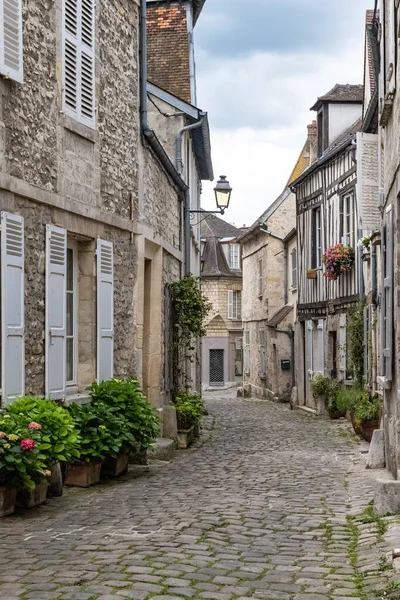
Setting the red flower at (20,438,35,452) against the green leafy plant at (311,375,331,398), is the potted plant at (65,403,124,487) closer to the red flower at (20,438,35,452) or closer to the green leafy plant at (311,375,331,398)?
the red flower at (20,438,35,452)

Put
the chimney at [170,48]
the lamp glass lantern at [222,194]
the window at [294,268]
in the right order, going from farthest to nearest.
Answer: the window at [294,268] < the chimney at [170,48] < the lamp glass lantern at [222,194]

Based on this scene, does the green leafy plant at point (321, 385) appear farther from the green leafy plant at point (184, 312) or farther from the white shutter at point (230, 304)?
the white shutter at point (230, 304)

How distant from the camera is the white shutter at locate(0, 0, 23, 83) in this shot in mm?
7000

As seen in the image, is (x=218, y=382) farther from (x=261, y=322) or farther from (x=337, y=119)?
(x=337, y=119)

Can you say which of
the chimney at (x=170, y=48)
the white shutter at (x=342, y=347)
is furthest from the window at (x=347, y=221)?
the chimney at (x=170, y=48)

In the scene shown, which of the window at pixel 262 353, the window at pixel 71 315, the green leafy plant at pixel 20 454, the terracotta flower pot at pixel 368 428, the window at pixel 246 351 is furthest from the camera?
the window at pixel 246 351

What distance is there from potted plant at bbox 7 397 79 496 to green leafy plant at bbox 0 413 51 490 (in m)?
0.09

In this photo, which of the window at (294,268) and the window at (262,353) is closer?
the window at (294,268)

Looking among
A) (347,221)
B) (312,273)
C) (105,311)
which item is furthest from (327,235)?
(105,311)

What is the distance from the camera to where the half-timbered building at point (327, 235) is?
17.5m

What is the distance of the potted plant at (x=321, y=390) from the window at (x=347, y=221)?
9.72 ft

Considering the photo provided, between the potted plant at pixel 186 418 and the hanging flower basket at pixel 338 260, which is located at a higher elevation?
the hanging flower basket at pixel 338 260

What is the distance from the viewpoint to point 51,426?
22.0ft

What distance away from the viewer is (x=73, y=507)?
6828 millimetres
